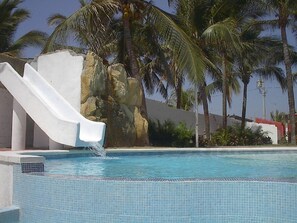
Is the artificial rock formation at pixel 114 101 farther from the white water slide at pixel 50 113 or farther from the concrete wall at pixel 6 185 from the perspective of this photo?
the concrete wall at pixel 6 185

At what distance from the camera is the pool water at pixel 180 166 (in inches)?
289

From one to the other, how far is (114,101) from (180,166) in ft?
20.2

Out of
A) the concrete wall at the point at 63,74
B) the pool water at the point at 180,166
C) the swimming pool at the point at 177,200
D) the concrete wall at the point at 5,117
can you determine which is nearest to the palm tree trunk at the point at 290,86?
the pool water at the point at 180,166

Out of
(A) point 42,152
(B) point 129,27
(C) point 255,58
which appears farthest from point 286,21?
(A) point 42,152

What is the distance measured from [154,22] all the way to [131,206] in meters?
12.8

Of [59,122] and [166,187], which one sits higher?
[59,122]

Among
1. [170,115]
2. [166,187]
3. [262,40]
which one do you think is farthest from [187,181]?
[262,40]

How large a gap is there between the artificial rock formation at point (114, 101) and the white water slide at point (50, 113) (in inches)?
52.6

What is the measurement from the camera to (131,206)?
4.50 m

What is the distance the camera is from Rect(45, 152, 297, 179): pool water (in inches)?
289

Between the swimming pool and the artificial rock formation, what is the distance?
8899 millimetres

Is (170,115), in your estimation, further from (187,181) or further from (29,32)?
(187,181)

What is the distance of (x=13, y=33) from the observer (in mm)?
23344

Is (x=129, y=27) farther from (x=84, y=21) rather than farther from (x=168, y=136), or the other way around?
(x=168, y=136)
